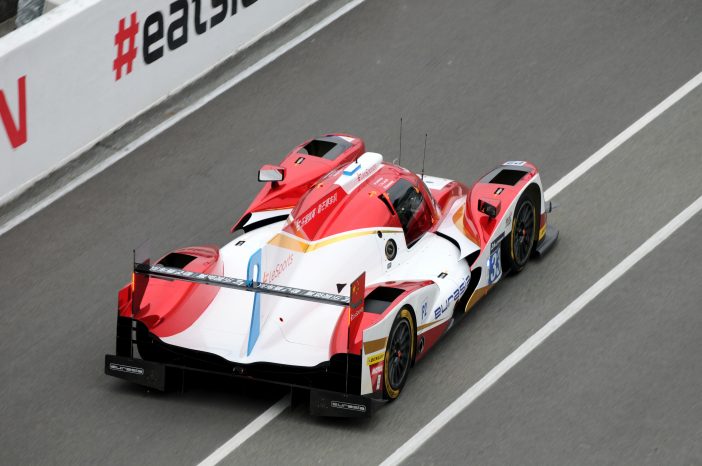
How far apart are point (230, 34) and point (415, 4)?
2633 millimetres

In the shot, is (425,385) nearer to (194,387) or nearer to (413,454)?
(413,454)

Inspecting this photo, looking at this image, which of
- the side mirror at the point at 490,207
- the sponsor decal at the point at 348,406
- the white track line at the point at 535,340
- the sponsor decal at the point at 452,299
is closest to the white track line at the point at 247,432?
the sponsor decal at the point at 348,406

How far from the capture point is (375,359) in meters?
11.8

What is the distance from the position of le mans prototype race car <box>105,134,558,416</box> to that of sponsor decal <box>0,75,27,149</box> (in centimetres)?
276

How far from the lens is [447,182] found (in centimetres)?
1480

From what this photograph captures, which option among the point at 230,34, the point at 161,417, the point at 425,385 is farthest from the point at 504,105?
the point at 161,417

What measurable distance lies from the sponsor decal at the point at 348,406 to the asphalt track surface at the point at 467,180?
279 millimetres

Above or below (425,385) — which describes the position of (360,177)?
above

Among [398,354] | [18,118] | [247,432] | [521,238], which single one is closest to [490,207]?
[521,238]

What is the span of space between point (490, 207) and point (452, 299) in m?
1.11

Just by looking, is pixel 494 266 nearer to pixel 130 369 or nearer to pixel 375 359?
pixel 375 359

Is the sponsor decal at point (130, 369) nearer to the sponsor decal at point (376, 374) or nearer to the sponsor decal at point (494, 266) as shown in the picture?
the sponsor decal at point (376, 374)

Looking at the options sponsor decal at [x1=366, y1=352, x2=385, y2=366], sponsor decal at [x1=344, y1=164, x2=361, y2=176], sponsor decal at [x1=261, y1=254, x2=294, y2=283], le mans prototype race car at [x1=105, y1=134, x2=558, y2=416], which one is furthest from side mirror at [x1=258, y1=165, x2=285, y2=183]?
sponsor decal at [x1=366, y1=352, x2=385, y2=366]

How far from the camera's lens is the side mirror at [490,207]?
13648mm
